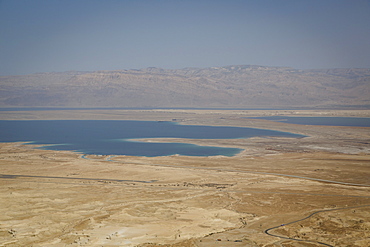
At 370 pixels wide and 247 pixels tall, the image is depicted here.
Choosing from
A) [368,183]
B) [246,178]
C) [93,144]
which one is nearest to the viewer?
[368,183]

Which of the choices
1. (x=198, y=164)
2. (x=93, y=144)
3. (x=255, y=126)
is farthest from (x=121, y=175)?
(x=255, y=126)

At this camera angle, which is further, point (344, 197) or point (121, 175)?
point (121, 175)

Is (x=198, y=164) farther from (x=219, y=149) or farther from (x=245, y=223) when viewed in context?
(x=245, y=223)

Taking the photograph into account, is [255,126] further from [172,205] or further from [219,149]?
[172,205]

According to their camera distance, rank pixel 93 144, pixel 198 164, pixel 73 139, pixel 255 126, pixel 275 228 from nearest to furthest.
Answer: pixel 275 228 < pixel 198 164 < pixel 93 144 < pixel 73 139 < pixel 255 126

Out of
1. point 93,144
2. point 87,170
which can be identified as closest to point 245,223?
point 87,170

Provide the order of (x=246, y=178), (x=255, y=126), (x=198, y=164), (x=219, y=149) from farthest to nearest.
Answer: (x=255, y=126) → (x=219, y=149) → (x=198, y=164) → (x=246, y=178)
